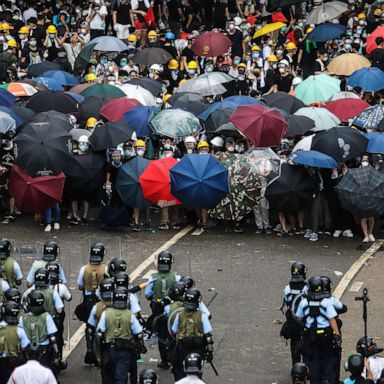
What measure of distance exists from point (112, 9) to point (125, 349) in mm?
19573

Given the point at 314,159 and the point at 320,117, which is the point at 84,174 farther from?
the point at 320,117

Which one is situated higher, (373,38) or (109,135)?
(373,38)

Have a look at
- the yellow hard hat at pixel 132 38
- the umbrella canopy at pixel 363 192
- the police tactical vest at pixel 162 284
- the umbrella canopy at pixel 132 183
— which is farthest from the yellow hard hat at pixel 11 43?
the police tactical vest at pixel 162 284

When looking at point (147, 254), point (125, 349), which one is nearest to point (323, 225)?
point (147, 254)

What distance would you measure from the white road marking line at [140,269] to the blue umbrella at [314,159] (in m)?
2.42

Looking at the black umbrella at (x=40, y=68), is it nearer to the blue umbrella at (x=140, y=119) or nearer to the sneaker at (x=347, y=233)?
the blue umbrella at (x=140, y=119)

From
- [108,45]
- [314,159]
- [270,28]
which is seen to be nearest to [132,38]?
[108,45]

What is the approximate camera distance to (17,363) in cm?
1814

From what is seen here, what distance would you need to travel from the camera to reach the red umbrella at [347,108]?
1096 inches

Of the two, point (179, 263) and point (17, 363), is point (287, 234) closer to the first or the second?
point (179, 263)

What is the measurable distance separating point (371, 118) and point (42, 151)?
579 cm

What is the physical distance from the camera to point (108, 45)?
32.6 meters

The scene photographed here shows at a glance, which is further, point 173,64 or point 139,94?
point 173,64

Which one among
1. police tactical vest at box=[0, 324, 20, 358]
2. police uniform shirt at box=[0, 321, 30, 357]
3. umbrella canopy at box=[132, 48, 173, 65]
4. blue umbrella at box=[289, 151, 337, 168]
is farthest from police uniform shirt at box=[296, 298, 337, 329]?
umbrella canopy at box=[132, 48, 173, 65]
